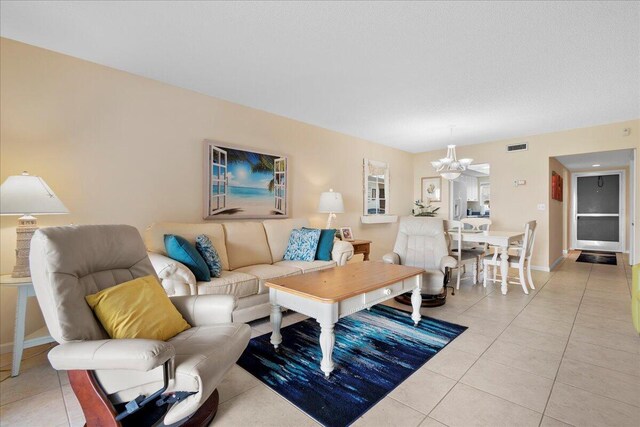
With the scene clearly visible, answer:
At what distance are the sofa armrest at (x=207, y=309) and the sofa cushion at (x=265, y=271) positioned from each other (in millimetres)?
1001

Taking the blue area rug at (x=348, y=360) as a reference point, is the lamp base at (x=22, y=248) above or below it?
above

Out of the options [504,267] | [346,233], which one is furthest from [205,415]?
[504,267]

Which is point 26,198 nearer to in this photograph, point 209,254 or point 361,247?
point 209,254

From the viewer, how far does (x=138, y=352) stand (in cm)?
119

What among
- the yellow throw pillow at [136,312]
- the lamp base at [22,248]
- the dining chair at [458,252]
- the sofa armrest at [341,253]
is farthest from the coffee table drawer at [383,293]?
the lamp base at [22,248]

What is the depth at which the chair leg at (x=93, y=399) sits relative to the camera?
1308mm

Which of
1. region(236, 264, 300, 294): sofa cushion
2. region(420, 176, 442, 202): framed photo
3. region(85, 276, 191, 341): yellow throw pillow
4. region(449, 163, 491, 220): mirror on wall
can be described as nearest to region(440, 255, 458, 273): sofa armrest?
region(236, 264, 300, 294): sofa cushion

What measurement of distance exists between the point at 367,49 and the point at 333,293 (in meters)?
2.03

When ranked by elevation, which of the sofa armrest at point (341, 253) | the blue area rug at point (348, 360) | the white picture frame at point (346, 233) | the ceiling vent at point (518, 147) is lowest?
the blue area rug at point (348, 360)

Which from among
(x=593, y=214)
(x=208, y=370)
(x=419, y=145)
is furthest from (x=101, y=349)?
(x=593, y=214)

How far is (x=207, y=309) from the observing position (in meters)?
1.82

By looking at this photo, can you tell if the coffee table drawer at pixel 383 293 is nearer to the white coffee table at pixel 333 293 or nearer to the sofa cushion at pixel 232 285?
the white coffee table at pixel 333 293

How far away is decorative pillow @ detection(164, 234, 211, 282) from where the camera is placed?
8.34 ft

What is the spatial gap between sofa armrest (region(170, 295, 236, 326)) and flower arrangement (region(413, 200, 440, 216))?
5625 millimetres
